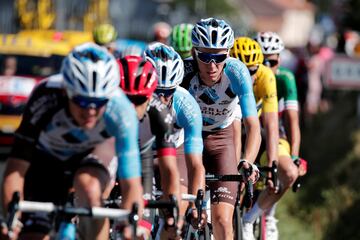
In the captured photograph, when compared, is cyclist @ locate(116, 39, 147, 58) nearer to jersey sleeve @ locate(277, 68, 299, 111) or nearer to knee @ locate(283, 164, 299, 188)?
jersey sleeve @ locate(277, 68, 299, 111)

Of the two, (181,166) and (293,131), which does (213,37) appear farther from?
(293,131)

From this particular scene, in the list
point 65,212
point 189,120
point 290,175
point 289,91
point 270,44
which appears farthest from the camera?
point 270,44

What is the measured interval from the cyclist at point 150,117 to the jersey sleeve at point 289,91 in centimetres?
423

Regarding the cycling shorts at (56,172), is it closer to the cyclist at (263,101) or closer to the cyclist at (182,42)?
the cyclist at (263,101)

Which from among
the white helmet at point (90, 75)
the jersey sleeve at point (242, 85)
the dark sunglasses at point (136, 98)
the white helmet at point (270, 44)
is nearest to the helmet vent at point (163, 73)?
the dark sunglasses at point (136, 98)

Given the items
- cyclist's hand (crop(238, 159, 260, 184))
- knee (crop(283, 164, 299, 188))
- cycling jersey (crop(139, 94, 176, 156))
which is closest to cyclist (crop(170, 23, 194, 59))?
knee (crop(283, 164, 299, 188))

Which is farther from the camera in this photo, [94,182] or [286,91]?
[286,91]

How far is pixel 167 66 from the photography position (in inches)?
357

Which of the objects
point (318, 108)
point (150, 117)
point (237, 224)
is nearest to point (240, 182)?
point (237, 224)

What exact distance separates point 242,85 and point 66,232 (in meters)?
3.45

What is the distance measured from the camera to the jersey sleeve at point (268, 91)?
11531 millimetres

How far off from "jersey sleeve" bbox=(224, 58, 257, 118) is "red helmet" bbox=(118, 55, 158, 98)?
7.16 ft

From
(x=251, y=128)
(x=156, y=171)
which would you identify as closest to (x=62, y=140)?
(x=156, y=171)

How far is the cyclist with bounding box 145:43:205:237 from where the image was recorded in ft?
29.4
